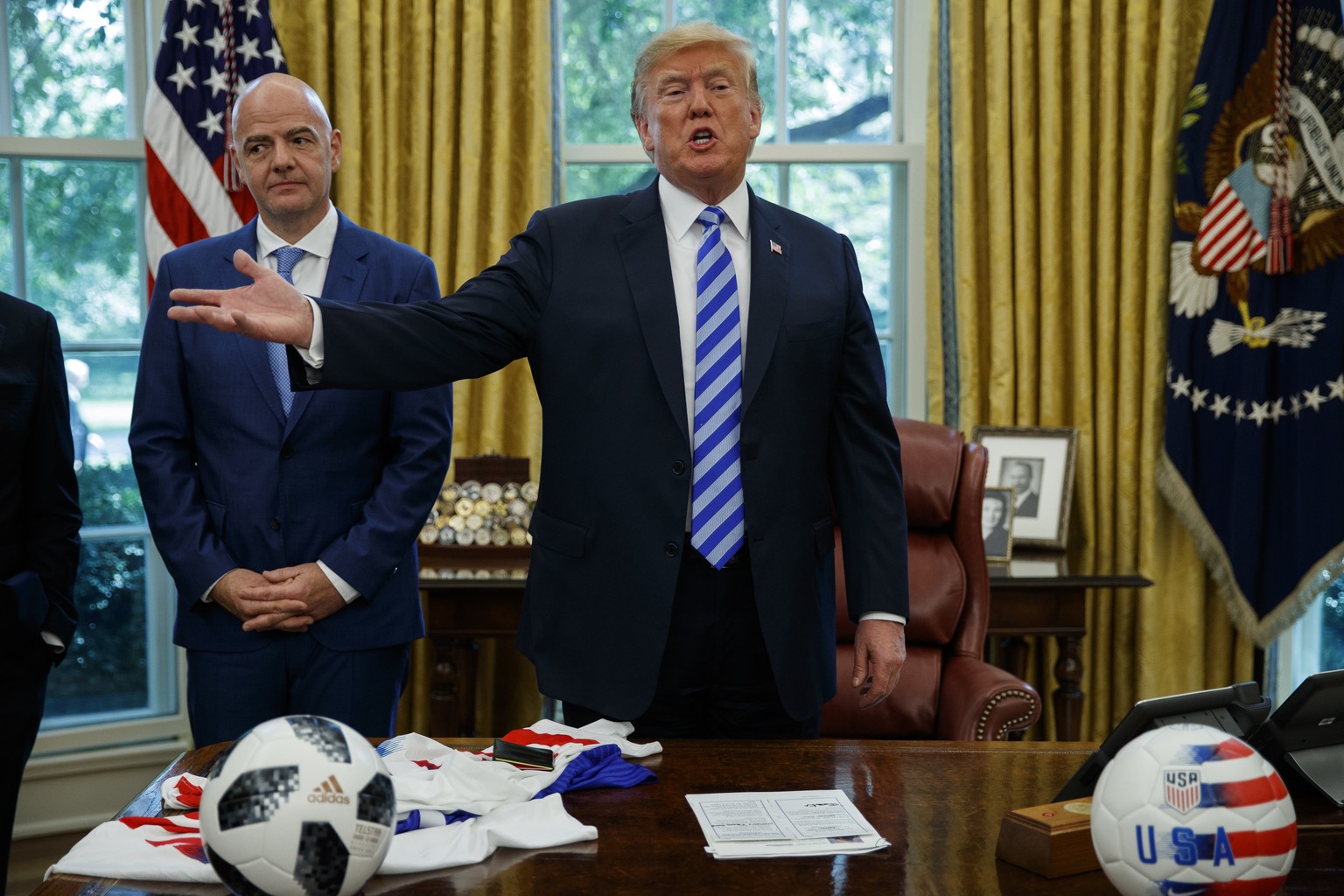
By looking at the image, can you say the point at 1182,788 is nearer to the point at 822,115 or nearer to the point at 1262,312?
the point at 1262,312

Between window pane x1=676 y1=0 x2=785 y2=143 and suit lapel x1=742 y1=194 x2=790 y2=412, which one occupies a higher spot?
window pane x1=676 y1=0 x2=785 y2=143

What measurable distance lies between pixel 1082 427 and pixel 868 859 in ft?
8.17

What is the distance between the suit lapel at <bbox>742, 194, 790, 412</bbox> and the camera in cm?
191

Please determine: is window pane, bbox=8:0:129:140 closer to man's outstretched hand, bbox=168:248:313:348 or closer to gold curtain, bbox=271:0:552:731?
gold curtain, bbox=271:0:552:731

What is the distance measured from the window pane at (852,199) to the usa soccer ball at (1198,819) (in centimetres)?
282

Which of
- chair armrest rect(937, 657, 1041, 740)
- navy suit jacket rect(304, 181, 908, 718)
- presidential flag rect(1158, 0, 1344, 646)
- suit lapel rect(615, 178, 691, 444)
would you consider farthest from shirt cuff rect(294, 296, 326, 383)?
presidential flag rect(1158, 0, 1344, 646)

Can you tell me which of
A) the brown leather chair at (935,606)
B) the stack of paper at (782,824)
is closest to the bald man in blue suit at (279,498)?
the stack of paper at (782,824)

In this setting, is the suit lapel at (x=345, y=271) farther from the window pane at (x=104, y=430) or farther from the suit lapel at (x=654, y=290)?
the window pane at (x=104, y=430)

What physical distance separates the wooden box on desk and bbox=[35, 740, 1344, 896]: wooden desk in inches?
0.5

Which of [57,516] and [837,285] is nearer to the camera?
[837,285]

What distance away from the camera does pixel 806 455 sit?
1.97m

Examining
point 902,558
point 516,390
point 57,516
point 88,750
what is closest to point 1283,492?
point 902,558

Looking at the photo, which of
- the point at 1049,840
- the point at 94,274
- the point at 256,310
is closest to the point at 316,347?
the point at 256,310

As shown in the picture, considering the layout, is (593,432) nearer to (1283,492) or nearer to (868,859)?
(868,859)
